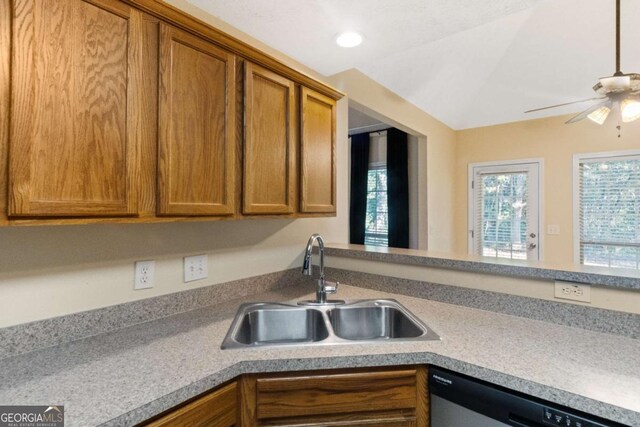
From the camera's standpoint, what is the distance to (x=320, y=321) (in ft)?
5.00

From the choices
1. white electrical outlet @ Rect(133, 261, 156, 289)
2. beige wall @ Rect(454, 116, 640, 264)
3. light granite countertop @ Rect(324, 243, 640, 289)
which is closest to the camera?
light granite countertop @ Rect(324, 243, 640, 289)

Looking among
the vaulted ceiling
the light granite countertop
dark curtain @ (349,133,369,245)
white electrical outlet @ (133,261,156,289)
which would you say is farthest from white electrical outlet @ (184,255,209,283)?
dark curtain @ (349,133,369,245)

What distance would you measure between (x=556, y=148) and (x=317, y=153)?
3.85 metres

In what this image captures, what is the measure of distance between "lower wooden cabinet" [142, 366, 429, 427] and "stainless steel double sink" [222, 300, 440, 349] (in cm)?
41

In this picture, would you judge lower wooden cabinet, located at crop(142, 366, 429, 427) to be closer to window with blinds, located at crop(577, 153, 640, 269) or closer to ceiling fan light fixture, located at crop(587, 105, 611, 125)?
ceiling fan light fixture, located at crop(587, 105, 611, 125)

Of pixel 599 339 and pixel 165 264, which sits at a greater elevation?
pixel 165 264

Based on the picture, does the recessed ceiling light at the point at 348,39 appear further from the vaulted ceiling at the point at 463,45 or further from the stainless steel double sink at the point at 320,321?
the stainless steel double sink at the point at 320,321

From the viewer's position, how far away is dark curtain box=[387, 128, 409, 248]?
450cm

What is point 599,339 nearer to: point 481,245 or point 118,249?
point 118,249

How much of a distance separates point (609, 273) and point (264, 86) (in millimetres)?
1596

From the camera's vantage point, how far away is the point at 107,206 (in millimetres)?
970

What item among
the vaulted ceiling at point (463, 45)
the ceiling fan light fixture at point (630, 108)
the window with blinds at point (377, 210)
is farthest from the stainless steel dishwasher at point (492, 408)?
the window with blinds at point (377, 210)

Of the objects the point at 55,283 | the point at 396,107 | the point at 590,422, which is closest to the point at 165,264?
the point at 55,283

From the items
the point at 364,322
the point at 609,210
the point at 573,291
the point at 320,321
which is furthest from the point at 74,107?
the point at 609,210
